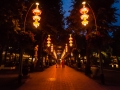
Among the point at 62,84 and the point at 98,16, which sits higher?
the point at 98,16

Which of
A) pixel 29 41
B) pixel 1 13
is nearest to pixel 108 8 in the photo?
pixel 29 41

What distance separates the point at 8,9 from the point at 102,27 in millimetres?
13477

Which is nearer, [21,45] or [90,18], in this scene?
[21,45]

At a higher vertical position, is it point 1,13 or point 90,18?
point 90,18

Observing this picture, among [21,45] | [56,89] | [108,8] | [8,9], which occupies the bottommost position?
[56,89]

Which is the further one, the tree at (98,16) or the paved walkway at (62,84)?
the tree at (98,16)

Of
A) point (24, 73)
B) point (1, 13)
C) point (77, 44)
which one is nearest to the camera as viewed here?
point (1, 13)

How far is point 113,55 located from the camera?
2399 inches

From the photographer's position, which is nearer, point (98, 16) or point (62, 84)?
point (62, 84)

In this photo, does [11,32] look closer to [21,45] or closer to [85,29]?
[21,45]

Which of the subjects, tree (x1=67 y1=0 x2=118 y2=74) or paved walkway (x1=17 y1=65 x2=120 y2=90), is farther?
tree (x1=67 y1=0 x2=118 y2=74)

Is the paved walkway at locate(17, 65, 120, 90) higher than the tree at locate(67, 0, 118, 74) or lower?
lower

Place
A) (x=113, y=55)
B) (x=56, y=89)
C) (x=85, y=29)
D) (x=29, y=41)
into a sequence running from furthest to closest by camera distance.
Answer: (x=113, y=55)
(x=85, y=29)
(x=29, y=41)
(x=56, y=89)

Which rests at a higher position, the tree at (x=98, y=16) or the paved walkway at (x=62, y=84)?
the tree at (x=98, y=16)
